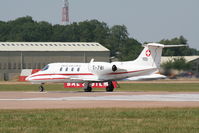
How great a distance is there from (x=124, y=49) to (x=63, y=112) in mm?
168062

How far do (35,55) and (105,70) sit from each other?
7532 centimetres

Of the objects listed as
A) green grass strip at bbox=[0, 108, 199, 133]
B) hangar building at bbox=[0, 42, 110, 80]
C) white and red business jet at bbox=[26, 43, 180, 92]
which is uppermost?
hangar building at bbox=[0, 42, 110, 80]

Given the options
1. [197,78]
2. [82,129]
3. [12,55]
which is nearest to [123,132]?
[82,129]

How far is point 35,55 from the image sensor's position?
129 metres

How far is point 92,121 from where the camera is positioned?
24.8 meters

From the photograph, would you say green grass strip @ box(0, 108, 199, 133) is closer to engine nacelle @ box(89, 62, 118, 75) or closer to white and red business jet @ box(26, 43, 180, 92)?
white and red business jet @ box(26, 43, 180, 92)

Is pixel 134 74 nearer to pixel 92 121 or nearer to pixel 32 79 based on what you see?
pixel 32 79

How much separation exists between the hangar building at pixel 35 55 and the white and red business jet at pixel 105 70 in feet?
227

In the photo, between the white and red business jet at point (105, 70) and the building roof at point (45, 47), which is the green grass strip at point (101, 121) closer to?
the white and red business jet at point (105, 70)

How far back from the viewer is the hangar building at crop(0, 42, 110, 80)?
127 meters

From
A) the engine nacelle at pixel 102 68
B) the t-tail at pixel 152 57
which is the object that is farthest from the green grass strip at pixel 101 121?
the engine nacelle at pixel 102 68

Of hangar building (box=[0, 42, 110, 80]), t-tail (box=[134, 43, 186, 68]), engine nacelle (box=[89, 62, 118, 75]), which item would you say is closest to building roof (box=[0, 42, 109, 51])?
hangar building (box=[0, 42, 110, 80])

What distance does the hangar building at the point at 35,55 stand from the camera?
127312mm

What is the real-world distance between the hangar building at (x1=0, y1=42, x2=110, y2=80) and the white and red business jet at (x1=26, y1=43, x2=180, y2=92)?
69.0m
